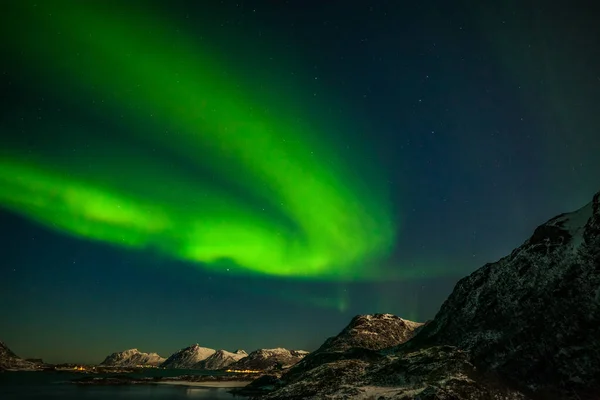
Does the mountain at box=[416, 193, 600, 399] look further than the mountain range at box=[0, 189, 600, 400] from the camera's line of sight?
No

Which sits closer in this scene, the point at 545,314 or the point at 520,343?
the point at 545,314

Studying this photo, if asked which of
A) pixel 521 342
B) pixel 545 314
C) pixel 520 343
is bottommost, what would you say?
pixel 520 343

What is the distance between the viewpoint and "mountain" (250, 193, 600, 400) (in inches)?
3844

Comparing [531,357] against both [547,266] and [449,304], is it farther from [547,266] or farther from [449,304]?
[449,304]

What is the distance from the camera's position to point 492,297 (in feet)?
461

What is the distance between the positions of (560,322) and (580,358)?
448 inches

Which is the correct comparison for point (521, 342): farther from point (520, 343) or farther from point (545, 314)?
point (545, 314)

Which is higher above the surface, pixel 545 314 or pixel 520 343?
pixel 545 314

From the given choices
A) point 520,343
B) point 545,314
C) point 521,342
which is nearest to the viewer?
point 545,314

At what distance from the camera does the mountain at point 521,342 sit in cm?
9762

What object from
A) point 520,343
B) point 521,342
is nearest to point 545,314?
point 521,342

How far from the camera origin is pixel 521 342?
11338 centimetres

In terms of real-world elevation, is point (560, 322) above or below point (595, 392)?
above

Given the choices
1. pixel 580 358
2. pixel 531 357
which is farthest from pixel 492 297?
pixel 580 358
